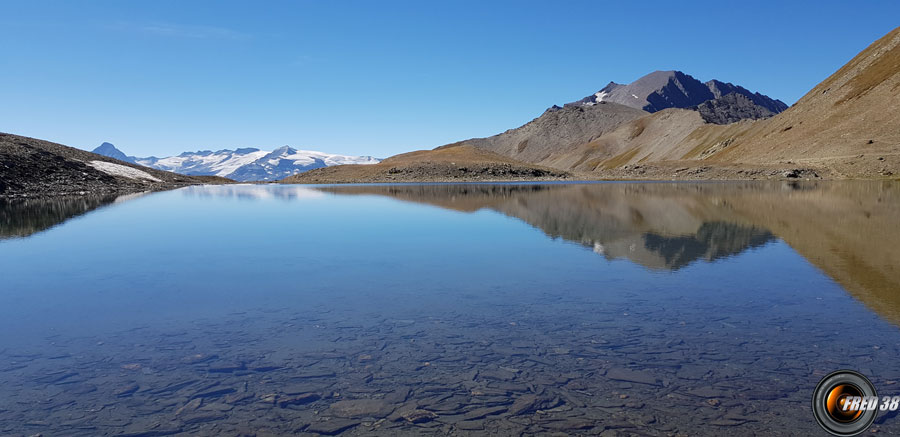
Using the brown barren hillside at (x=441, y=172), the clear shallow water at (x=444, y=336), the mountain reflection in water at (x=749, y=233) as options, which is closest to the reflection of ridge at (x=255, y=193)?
the mountain reflection in water at (x=749, y=233)

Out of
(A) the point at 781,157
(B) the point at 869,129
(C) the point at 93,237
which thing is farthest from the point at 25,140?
(B) the point at 869,129

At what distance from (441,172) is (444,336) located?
12041 centimetres

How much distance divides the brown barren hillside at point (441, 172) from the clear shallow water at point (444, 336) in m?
107

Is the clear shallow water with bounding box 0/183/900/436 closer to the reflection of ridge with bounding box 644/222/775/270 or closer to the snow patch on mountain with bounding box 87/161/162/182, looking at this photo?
the reflection of ridge with bounding box 644/222/775/270

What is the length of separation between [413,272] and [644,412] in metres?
9.50

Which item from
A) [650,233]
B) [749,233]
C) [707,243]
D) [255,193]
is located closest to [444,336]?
[707,243]

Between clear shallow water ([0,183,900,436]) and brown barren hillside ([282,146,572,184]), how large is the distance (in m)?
107

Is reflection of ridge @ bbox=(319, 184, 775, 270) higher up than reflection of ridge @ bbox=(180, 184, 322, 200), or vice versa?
reflection of ridge @ bbox=(180, 184, 322, 200)

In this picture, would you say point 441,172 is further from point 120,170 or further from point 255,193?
point 120,170

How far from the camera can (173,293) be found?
506 inches

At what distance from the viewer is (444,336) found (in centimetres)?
924

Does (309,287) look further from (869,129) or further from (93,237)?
(869,129)

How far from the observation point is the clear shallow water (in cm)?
642

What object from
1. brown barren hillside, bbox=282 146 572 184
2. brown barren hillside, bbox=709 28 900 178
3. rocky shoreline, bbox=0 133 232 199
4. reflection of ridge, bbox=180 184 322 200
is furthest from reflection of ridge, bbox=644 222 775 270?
brown barren hillside, bbox=282 146 572 184
